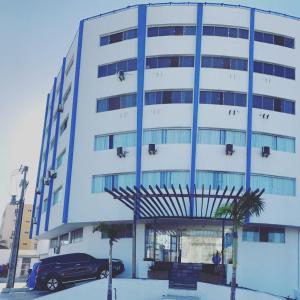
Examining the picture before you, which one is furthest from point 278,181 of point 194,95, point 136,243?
point 136,243

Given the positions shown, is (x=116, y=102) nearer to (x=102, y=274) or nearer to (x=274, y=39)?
(x=274, y=39)

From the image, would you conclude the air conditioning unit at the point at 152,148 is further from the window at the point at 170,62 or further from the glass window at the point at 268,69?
the glass window at the point at 268,69

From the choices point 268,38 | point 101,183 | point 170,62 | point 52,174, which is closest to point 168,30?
point 170,62

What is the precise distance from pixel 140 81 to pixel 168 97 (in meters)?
2.18

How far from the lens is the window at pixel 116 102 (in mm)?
33938

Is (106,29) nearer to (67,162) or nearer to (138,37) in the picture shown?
(138,37)

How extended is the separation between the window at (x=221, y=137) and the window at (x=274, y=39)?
711cm

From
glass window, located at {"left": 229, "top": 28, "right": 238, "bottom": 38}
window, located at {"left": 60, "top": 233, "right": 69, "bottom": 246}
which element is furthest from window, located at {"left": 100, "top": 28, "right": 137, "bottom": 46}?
window, located at {"left": 60, "top": 233, "right": 69, "bottom": 246}

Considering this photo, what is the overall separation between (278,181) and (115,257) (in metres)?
11.7

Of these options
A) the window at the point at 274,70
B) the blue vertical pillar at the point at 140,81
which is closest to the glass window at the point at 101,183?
the blue vertical pillar at the point at 140,81

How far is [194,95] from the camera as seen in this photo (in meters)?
32.5

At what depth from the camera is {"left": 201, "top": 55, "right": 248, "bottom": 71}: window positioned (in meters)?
33.5

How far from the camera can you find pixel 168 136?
32469 mm

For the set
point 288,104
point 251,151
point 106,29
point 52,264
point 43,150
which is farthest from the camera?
point 43,150
